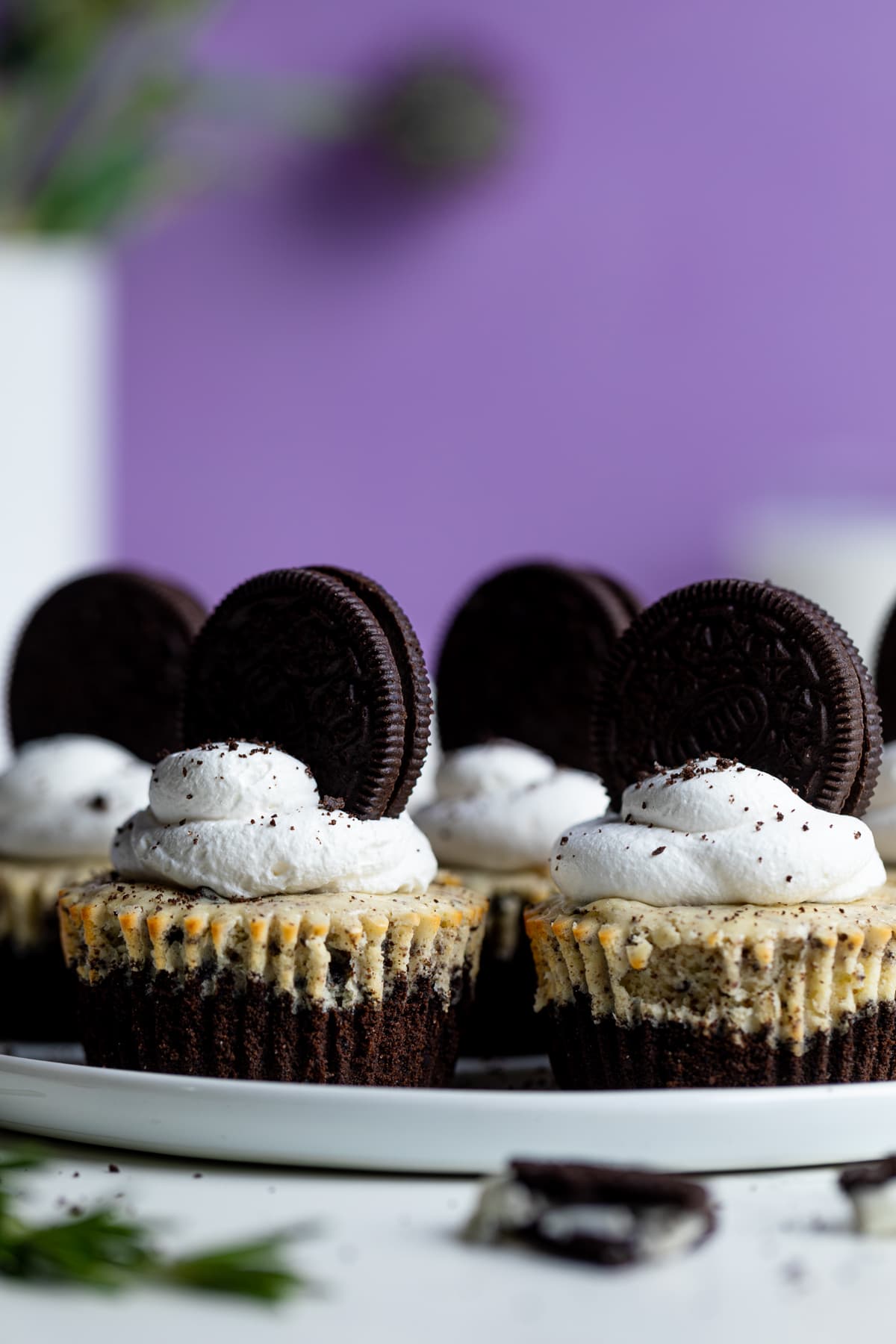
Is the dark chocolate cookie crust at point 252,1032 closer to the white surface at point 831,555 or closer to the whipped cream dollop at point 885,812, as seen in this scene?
the whipped cream dollop at point 885,812

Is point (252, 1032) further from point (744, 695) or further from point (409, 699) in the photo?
point (744, 695)

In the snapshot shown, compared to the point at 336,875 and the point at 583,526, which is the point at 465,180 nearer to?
the point at 583,526

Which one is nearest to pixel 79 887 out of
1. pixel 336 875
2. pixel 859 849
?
pixel 336 875

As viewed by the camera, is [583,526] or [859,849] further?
[583,526]

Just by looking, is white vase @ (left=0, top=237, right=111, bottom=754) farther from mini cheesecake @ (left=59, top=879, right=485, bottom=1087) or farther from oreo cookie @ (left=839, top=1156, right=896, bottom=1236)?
oreo cookie @ (left=839, top=1156, right=896, bottom=1236)

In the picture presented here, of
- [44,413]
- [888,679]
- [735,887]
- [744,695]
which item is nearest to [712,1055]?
[735,887]

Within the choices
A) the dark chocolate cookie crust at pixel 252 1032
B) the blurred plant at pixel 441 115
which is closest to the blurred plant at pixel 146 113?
the blurred plant at pixel 441 115

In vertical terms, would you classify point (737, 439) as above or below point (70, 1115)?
above

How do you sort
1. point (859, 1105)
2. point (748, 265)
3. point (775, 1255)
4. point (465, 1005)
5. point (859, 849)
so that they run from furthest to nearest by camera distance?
point (748, 265)
point (465, 1005)
point (859, 849)
point (859, 1105)
point (775, 1255)
